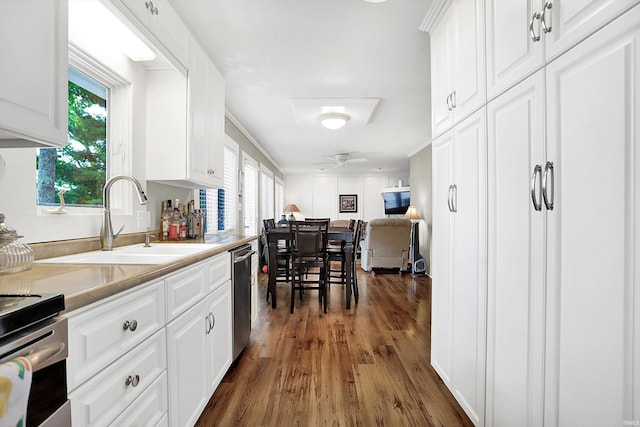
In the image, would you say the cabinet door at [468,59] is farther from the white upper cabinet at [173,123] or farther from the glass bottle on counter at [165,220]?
the glass bottle on counter at [165,220]

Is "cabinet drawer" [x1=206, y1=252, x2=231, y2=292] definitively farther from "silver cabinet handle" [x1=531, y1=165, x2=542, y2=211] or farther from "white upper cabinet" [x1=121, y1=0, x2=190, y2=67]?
"silver cabinet handle" [x1=531, y1=165, x2=542, y2=211]

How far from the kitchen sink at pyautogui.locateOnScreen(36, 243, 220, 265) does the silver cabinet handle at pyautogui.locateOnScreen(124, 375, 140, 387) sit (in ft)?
1.35

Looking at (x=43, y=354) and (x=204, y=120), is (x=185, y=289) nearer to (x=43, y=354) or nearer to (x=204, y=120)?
(x=43, y=354)

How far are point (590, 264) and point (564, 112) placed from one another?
1.53ft

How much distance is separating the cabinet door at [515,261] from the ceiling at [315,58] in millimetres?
1140

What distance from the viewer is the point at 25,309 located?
592 millimetres

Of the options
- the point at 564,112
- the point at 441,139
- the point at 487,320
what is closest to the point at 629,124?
the point at 564,112

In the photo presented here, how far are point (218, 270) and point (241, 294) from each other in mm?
504

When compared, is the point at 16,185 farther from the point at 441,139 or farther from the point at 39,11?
the point at 441,139

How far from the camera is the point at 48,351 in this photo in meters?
0.65

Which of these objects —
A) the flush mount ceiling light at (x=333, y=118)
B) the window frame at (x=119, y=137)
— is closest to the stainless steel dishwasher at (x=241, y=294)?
the window frame at (x=119, y=137)

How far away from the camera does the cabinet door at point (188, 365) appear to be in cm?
126

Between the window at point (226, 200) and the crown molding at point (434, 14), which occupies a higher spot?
the crown molding at point (434, 14)

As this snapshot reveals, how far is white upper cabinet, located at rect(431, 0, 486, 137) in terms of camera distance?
1479 mm
